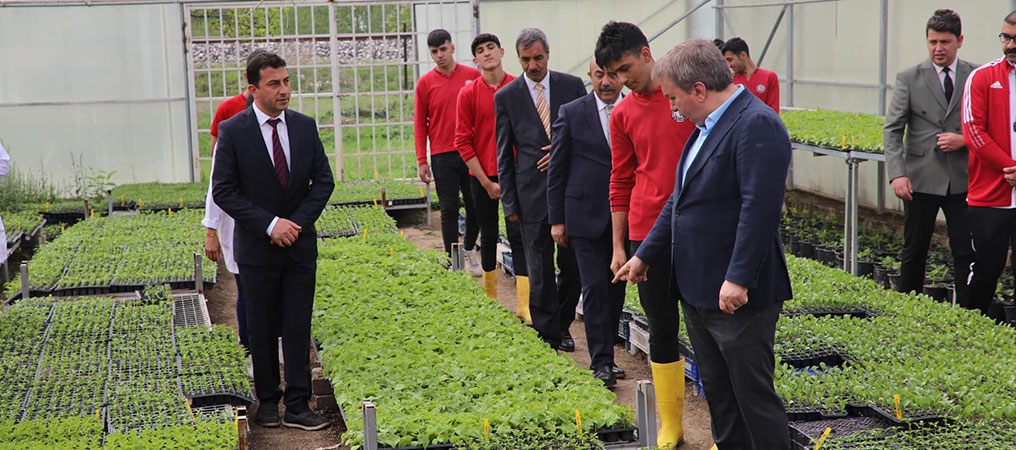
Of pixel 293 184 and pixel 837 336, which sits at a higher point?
pixel 293 184

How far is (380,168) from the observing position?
13117 mm

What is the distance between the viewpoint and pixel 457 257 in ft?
24.1

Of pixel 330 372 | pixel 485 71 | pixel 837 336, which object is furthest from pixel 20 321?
pixel 837 336

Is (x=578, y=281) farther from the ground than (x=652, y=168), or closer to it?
closer to it

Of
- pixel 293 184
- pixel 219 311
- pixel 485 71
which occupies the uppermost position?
pixel 485 71

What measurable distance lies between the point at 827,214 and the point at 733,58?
3.87 m

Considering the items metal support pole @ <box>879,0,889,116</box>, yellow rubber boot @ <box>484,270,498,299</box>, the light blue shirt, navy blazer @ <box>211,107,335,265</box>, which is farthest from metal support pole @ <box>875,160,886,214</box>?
the light blue shirt

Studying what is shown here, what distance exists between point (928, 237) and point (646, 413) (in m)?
3.17

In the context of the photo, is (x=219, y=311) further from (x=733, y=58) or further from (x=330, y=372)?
(x=733, y=58)

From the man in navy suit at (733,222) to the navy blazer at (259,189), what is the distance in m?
2.05

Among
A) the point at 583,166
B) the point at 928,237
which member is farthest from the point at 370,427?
the point at 928,237

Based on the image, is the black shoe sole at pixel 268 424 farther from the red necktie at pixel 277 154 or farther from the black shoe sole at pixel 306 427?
the red necktie at pixel 277 154

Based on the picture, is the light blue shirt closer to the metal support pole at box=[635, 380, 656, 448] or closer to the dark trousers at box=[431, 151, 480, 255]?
the metal support pole at box=[635, 380, 656, 448]

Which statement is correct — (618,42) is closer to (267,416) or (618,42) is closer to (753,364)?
(753,364)
